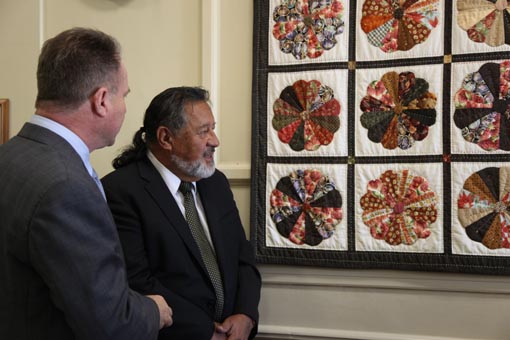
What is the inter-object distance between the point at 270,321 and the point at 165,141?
917mm

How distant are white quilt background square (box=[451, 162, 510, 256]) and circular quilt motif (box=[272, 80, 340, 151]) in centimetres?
50

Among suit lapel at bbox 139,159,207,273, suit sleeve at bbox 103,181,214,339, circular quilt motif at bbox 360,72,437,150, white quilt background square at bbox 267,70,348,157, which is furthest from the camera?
white quilt background square at bbox 267,70,348,157

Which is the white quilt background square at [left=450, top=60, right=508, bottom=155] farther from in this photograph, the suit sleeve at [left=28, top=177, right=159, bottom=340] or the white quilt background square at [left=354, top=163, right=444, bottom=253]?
the suit sleeve at [left=28, top=177, right=159, bottom=340]

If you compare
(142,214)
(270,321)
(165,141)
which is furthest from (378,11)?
(270,321)

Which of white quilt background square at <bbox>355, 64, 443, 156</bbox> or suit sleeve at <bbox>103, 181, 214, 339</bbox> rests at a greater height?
white quilt background square at <bbox>355, 64, 443, 156</bbox>

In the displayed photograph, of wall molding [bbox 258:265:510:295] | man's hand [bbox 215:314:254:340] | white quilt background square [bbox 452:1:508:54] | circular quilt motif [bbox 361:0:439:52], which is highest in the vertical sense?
circular quilt motif [bbox 361:0:439:52]

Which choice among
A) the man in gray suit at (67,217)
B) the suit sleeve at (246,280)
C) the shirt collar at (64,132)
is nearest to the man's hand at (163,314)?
the man in gray suit at (67,217)

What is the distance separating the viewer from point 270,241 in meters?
2.28

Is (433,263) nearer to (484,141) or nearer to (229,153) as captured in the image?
(484,141)

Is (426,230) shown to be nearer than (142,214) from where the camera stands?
No

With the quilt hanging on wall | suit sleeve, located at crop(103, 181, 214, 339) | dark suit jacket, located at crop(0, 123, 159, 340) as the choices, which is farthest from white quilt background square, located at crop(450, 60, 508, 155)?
dark suit jacket, located at crop(0, 123, 159, 340)

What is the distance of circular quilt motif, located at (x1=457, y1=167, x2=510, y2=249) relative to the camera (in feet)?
6.59

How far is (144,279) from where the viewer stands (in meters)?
1.81

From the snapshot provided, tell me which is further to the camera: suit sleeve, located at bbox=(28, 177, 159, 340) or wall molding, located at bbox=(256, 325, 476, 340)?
wall molding, located at bbox=(256, 325, 476, 340)
